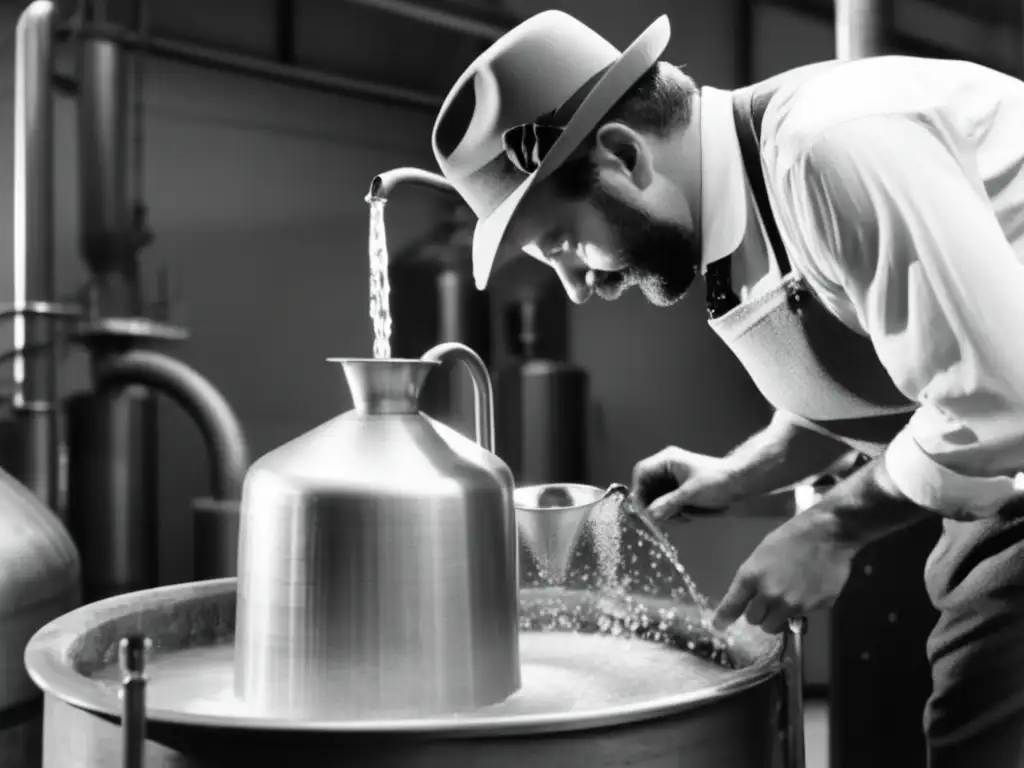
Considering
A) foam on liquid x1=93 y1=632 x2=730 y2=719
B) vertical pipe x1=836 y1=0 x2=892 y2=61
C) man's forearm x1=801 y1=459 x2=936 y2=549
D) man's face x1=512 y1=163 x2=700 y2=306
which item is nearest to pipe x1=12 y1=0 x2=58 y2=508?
foam on liquid x1=93 y1=632 x2=730 y2=719

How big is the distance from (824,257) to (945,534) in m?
0.51

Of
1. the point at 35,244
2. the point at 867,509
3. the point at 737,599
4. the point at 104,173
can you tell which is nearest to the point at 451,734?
the point at 737,599

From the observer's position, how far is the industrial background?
8.70ft

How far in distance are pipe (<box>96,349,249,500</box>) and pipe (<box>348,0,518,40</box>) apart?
1.06 metres

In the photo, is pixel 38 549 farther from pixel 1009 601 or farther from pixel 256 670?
pixel 1009 601

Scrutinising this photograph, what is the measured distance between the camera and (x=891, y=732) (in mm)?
1601

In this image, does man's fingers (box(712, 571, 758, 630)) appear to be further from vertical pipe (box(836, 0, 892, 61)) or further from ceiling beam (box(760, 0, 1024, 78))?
ceiling beam (box(760, 0, 1024, 78))

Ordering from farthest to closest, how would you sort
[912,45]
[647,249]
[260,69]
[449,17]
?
[260,69]
[449,17]
[912,45]
[647,249]

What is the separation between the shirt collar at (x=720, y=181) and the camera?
3.42 ft

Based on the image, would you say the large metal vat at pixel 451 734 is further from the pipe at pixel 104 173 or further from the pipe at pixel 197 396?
the pipe at pixel 104 173

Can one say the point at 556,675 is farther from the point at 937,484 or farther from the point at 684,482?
the point at 937,484

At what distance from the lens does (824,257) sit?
888mm

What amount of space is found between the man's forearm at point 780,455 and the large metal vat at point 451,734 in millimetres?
455

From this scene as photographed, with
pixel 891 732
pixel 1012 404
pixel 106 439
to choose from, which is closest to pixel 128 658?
pixel 1012 404
